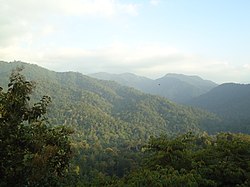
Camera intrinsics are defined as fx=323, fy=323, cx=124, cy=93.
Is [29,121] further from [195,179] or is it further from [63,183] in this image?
[195,179]

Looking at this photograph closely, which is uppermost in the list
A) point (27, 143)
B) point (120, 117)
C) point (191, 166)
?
point (27, 143)

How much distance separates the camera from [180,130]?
14438 cm

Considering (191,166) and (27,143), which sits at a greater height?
(27,143)

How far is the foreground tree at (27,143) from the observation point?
740 cm

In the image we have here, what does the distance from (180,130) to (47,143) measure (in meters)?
140

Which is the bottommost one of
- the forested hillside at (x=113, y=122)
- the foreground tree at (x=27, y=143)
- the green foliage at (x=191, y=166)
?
the forested hillside at (x=113, y=122)

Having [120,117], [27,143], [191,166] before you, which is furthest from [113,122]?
[27,143]

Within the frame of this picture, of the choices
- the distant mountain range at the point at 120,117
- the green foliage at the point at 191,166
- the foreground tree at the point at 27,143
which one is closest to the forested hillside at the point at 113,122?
the distant mountain range at the point at 120,117

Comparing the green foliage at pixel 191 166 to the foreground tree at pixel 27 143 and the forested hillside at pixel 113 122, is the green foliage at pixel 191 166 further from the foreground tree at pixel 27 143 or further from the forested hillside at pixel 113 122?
the forested hillside at pixel 113 122

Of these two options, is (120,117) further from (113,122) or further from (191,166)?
(191,166)

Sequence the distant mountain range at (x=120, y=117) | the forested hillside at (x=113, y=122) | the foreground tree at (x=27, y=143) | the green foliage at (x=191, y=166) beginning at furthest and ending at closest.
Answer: the distant mountain range at (x=120, y=117) → the forested hillside at (x=113, y=122) → the green foliage at (x=191, y=166) → the foreground tree at (x=27, y=143)

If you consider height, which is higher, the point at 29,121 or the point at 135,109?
the point at 29,121

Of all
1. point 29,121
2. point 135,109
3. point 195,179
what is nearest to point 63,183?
point 29,121

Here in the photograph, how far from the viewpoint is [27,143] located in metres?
7.70
